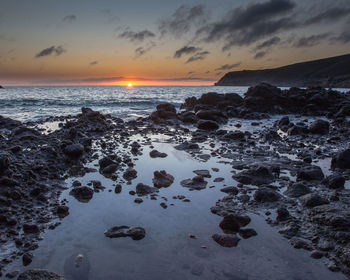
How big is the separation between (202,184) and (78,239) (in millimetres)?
3245

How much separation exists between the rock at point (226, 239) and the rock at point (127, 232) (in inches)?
48.3

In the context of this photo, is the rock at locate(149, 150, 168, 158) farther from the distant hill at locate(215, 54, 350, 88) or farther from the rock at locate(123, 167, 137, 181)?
the distant hill at locate(215, 54, 350, 88)

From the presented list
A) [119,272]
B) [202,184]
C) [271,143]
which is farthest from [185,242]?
[271,143]

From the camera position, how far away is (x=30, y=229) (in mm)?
3928

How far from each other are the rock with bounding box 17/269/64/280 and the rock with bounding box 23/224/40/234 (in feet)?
3.67

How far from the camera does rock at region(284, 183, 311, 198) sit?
5.30m

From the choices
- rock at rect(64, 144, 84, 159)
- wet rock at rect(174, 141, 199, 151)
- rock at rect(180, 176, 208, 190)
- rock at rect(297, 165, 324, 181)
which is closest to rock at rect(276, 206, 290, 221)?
rock at rect(180, 176, 208, 190)

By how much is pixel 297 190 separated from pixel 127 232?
4001mm

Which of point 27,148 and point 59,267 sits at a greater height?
point 27,148

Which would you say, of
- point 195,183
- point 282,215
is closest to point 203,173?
point 195,183

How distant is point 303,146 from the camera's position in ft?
32.9

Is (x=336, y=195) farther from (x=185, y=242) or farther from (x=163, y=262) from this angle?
(x=163, y=262)

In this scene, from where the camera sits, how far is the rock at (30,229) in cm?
391

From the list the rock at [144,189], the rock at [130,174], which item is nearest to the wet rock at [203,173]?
the rock at [144,189]
